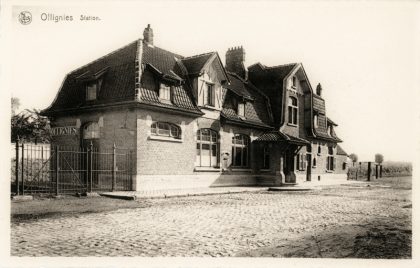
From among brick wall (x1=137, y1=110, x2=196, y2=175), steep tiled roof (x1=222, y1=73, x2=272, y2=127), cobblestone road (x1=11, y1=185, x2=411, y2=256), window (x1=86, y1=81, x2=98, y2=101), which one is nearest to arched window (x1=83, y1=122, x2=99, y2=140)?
window (x1=86, y1=81, x2=98, y2=101)

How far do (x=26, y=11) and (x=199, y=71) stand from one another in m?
10.5

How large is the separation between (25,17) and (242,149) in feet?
49.3

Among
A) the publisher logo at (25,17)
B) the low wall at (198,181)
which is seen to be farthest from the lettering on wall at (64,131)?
the publisher logo at (25,17)

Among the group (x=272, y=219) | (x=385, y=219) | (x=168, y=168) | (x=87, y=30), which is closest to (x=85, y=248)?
(x=272, y=219)

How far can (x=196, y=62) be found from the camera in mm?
19188

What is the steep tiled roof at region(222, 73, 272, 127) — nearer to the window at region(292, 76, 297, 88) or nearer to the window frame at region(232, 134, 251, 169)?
the window frame at region(232, 134, 251, 169)

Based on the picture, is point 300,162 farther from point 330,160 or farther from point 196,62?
point 196,62

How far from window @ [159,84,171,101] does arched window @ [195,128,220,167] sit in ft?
9.33

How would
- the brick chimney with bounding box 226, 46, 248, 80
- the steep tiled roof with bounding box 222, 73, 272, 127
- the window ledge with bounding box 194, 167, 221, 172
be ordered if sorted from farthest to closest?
1. the brick chimney with bounding box 226, 46, 248, 80
2. the steep tiled roof with bounding box 222, 73, 272, 127
3. the window ledge with bounding box 194, 167, 221, 172

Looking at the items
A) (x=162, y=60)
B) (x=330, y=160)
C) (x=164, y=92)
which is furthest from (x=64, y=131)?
(x=330, y=160)

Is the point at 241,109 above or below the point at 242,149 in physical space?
above

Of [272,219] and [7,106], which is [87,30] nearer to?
[7,106]

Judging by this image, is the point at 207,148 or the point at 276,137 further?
the point at 276,137

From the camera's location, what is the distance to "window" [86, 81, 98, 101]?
17141mm
